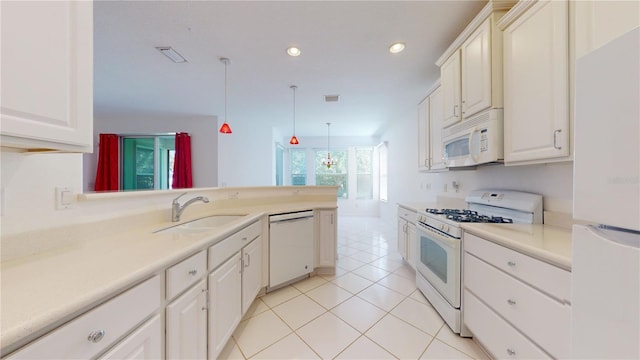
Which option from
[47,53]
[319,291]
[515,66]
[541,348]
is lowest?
[319,291]

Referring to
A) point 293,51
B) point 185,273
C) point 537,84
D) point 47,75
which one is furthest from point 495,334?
point 293,51

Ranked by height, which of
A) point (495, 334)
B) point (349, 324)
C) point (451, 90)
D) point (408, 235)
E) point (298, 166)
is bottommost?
point (349, 324)

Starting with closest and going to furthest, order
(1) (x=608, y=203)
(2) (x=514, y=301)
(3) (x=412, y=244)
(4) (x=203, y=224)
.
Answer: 1. (1) (x=608, y=203)
2. (2) (x=514, y=301)
3. (4) (x=203, y=224)
4. (3) (x=412, y=244)

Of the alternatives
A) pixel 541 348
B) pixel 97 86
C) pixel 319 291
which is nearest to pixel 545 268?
pixel 541 348

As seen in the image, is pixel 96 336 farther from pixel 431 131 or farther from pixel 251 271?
pixel 431 131

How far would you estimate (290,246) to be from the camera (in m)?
2.35

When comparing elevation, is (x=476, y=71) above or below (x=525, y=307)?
above

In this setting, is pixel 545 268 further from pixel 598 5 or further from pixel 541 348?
pixel 598 5

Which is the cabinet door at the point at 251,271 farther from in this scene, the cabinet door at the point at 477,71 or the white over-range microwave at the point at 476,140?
the cabinet door at the point at 477,71

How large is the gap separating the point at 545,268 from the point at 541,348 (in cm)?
39

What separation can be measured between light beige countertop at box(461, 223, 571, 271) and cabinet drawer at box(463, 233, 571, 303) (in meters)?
0.03

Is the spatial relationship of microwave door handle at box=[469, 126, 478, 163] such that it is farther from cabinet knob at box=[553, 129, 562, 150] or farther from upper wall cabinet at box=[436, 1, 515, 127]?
cabinet knob at box=[553, 129, 562, 150]

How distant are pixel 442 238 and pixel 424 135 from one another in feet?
5.18

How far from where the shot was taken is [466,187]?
8.21ft
